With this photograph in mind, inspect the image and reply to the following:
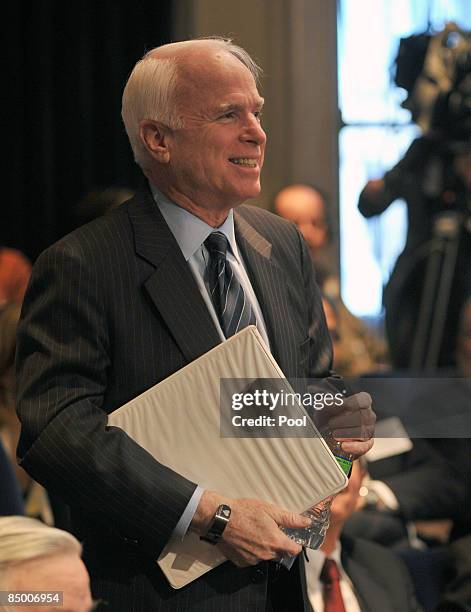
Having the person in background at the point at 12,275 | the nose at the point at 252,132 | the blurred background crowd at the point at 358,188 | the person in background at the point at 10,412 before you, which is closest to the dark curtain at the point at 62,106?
the blurred background crowd at the point at 358,188

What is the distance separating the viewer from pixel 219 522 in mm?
1595

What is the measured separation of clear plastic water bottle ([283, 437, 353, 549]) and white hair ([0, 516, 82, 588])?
0.32 meters

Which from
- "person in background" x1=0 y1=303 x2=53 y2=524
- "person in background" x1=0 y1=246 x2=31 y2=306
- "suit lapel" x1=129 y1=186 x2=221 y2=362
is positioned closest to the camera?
"suit lapel" x1=129 y1=186 x2=221 y2=362

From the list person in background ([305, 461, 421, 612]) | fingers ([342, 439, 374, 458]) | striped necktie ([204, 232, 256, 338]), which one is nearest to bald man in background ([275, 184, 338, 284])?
person in background ([305, 461, 421, 612])

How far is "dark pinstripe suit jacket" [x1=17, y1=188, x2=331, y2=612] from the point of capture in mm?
1617

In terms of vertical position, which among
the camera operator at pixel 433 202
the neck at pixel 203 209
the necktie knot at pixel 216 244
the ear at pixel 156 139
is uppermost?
the ear at pixel 156 139

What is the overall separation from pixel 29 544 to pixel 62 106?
13.2ft

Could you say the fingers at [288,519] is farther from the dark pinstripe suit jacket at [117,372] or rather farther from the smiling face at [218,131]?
the smiling face at [218,131]

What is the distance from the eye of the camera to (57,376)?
5.40 ft

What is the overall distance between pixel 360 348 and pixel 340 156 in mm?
767

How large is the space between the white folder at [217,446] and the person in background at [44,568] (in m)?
0.17

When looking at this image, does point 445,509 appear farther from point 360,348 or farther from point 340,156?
point 340,156

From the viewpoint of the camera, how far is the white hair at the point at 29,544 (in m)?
1.62

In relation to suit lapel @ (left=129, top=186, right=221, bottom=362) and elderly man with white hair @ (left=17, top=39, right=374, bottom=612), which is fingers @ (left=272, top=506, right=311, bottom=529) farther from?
suit lapel @ (left=129, top=186, right=221, bottom=362)
